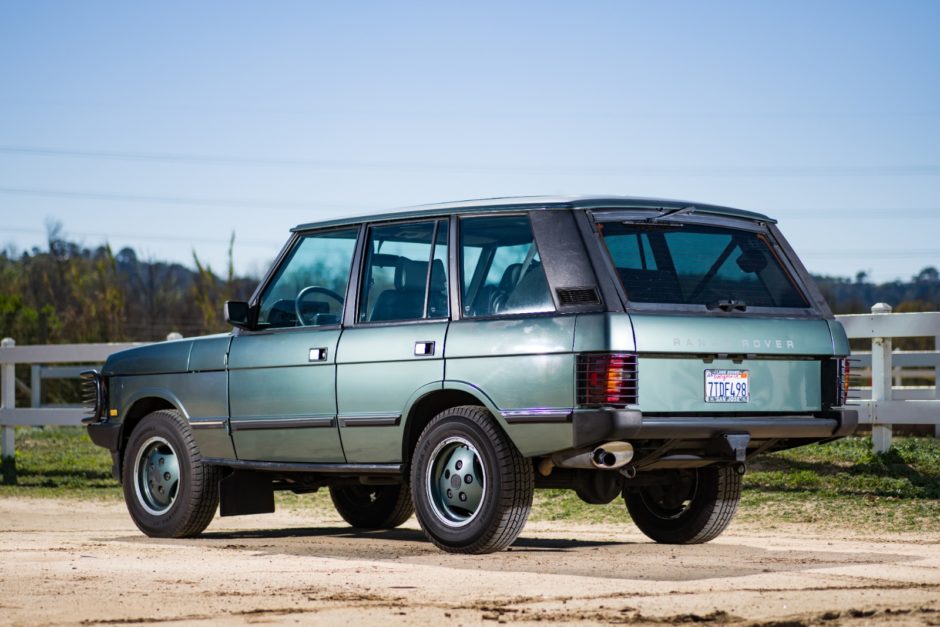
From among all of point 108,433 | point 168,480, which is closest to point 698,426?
point 168,480

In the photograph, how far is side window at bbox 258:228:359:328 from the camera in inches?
380

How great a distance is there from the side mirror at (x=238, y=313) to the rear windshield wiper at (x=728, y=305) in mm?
3234

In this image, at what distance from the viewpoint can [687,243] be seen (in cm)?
876

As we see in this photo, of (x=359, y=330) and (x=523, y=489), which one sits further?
(x=359, y=330)

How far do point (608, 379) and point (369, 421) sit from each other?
72.5 inches

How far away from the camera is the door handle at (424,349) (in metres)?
8.77

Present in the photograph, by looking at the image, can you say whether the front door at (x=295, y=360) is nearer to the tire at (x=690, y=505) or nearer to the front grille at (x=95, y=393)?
the front grille at (x=95, y=393)

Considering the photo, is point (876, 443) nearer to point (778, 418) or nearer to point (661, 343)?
point (778, 418)

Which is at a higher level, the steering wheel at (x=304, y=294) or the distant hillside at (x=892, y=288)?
the distant hillside at (x=892, y=288)

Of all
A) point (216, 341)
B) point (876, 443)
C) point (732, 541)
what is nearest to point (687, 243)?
point (732, 541)

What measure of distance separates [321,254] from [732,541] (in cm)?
336

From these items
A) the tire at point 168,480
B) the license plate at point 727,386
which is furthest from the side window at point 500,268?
the tire at point 168,480

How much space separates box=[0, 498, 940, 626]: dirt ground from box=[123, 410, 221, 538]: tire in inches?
8.5

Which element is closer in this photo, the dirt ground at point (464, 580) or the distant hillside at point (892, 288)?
the dirt ground at point (464, 580)
